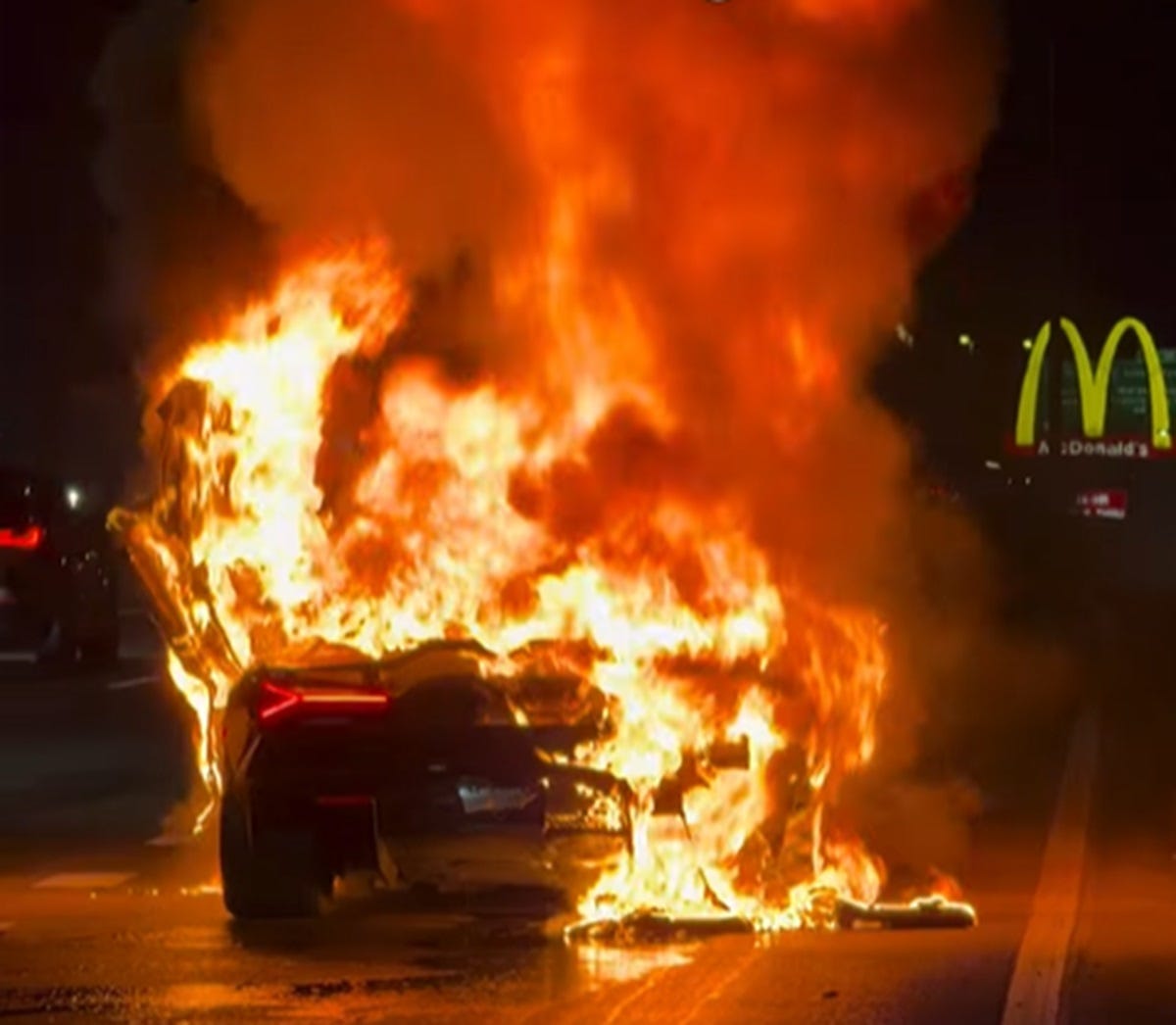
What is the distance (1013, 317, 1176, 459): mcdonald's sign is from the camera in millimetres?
92562

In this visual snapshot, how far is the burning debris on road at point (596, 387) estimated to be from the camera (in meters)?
13.0

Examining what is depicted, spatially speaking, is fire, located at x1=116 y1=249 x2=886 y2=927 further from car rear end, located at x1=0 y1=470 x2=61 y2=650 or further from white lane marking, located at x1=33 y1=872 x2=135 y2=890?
car rear end, located at x1=0 y1=470 x2=61 y2=650

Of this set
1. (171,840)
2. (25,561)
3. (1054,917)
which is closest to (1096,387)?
(25,561)

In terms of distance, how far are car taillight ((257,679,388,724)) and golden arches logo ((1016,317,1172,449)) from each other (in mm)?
79963

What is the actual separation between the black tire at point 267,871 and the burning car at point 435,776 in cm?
2

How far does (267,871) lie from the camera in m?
13.1

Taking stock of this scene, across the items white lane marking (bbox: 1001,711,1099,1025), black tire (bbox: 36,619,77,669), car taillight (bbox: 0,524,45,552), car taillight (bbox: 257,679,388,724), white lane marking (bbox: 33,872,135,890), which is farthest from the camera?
black tire (bbox: 36,619,77,669)

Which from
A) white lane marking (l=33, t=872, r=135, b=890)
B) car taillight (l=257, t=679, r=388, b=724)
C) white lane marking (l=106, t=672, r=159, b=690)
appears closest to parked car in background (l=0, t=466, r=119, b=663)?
white lane marking (l=106, t=672, r=159, b=690)

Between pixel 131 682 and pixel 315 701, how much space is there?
19.0 meters

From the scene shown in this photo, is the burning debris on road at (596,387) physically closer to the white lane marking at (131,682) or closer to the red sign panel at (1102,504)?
the white lane marking at (131,682)

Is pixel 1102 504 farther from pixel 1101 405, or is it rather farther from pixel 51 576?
pixel 51 576

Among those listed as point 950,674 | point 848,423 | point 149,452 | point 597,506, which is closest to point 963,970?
point 597,506

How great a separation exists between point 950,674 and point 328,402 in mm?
18982

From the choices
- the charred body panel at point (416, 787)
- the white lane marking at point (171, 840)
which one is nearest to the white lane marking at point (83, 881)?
the white lane marking at point (171, 840)
